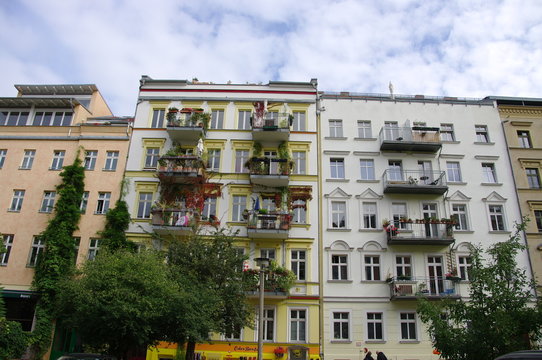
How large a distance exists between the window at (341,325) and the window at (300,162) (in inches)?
369

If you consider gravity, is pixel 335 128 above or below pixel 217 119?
below

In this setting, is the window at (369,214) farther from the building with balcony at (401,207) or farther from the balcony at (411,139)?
the balcony at (411,139)

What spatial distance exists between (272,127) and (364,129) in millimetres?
6732

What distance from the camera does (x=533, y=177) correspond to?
95.2ft

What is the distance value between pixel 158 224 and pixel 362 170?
1380 centimetres

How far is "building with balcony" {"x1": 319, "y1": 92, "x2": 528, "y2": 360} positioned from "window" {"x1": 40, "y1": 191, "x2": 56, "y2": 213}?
17.6 metres

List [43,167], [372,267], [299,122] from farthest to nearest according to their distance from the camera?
[299,122], [43,167], [372,267]

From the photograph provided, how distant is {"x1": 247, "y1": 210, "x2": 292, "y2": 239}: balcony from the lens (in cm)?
2584

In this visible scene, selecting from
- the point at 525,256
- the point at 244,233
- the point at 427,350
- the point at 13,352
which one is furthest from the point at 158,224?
the point at 525,256

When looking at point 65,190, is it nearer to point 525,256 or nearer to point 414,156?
point 414,156

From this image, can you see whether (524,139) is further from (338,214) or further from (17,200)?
(17,200)

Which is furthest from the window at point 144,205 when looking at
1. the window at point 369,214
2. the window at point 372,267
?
the window at point 372,267

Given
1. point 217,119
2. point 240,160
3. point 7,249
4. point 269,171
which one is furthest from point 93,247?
point 269,171

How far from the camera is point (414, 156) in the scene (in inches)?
1139
